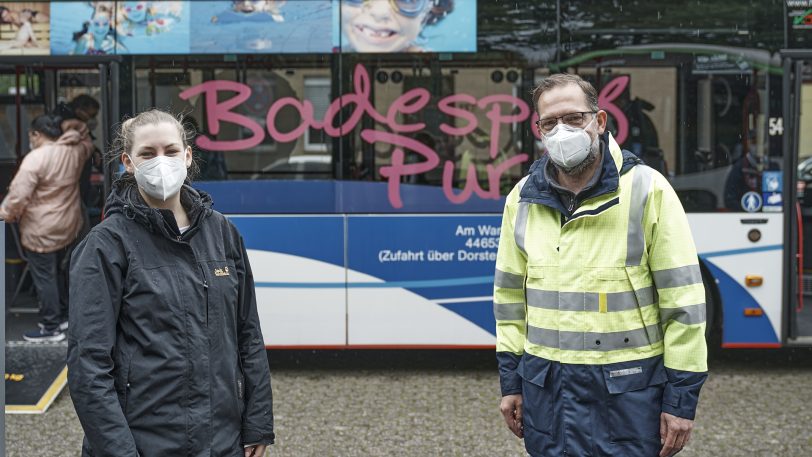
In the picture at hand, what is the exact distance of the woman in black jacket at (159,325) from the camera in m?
2.68

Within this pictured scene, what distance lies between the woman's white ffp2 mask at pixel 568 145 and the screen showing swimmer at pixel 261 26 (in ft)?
14.1

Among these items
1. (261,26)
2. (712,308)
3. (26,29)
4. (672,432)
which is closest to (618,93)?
(712,308)

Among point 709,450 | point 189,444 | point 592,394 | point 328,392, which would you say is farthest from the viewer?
point 328,392

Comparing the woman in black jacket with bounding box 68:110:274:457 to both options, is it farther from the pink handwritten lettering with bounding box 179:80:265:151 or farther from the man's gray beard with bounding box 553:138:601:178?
the pink handwritten lettering with bounding box 179:80:265:151

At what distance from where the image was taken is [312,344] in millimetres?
7266

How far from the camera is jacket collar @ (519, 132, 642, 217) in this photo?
3.00 m

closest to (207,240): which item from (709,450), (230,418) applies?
A: (230,418)

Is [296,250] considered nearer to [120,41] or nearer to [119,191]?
[120,41]

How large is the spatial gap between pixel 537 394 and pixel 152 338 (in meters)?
1.19

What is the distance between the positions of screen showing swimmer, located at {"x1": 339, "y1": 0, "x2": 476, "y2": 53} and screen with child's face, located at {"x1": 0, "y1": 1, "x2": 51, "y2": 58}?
2128 millimetres

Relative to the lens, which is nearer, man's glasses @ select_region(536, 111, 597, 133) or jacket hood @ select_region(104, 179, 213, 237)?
jacket hood @ select_region(104, 179, 213, 237)

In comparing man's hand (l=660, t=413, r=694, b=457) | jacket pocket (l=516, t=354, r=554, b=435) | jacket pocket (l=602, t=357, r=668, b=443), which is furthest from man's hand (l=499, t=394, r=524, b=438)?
man's hand (l=660, t=413, r=694, b=457)

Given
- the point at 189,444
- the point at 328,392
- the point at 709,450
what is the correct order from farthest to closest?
the point at 328,392 → the point at 709,450 → the point at 189,444

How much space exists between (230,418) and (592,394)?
1.09 meters
